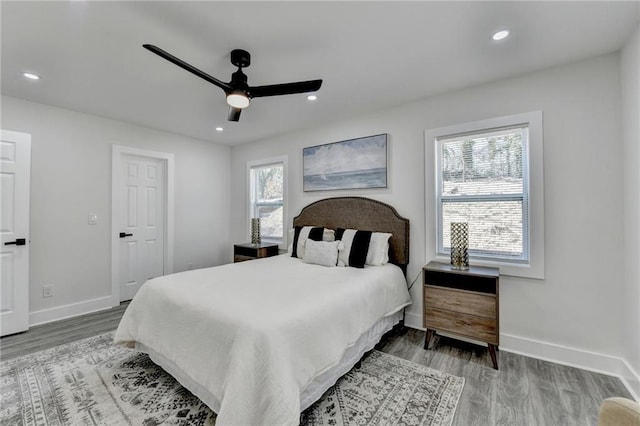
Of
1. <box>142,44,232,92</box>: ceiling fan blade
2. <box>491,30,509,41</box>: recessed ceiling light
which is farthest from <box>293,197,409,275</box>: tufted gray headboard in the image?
<box>142,44,232,92</box>: ceiling fan blade

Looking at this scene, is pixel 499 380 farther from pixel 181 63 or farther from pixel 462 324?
pixel 181 63

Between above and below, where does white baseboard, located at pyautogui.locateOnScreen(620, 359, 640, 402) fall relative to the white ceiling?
below

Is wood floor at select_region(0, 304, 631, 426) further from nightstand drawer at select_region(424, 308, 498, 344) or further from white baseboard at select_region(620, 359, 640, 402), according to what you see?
nightstand drawer at select_region(424, 308, 498, 344)

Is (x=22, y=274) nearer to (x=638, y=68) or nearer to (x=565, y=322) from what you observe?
(x=565, y=322)

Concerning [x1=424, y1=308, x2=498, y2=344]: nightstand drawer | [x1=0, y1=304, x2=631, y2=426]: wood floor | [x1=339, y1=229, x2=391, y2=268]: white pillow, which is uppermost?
[x1=339, y1=229, x2=391, y2=268]: white pillow

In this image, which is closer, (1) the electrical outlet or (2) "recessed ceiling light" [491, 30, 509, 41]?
(2) "recessed ceiling light" [491, 30, 509, 41]

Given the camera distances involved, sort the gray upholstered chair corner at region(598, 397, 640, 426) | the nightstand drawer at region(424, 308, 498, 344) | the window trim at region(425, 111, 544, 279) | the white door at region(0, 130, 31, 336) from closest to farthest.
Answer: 1. the gray upholstered chair corner at region(598, 397, 640, 426)
2. the nightstand drawer at region(424, 308, 498, 344)
3. the window trim at region(425, 111, 544, 279)
4. the white door at region(0, 130, 31, 336)

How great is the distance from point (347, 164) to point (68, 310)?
3.97 m

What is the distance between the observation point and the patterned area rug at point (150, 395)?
5.61 feet

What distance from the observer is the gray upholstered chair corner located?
2.83 ft

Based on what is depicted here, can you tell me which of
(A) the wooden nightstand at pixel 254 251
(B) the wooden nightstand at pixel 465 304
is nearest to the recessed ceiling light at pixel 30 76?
(A) the wooden nightstand at pixel 254 251

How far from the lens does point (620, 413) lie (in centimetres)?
89

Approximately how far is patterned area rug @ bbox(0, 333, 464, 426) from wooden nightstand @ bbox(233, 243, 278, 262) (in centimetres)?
191

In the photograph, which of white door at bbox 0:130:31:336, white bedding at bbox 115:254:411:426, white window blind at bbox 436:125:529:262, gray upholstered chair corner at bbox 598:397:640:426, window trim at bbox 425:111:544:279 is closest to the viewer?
gray upholstered chair corner at bbox 598:397:640:426
